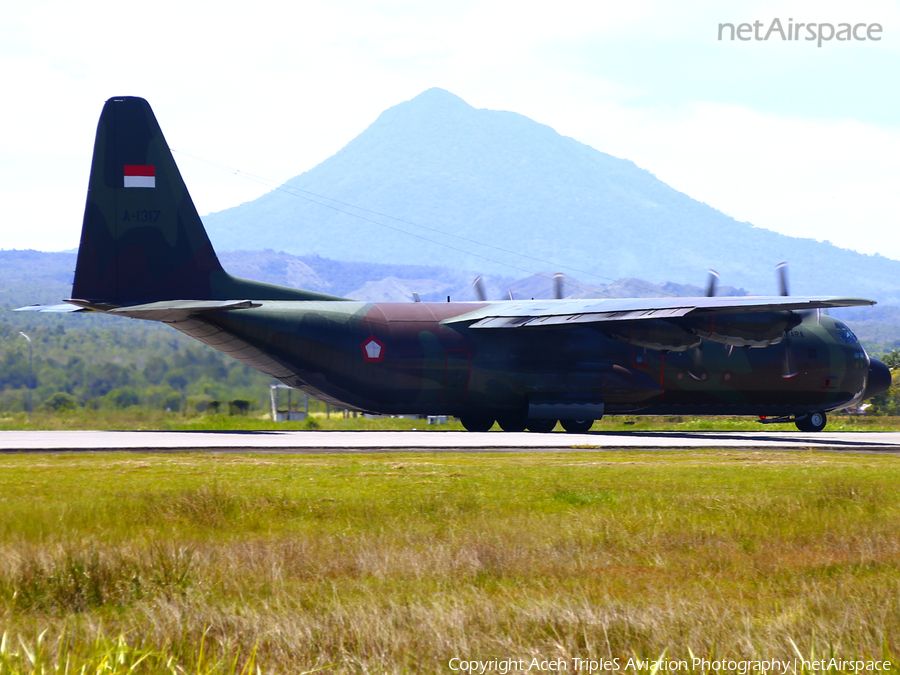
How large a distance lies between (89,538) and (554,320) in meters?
22.7

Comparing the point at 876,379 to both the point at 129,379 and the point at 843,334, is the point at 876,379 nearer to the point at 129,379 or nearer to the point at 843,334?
the point at 843,334

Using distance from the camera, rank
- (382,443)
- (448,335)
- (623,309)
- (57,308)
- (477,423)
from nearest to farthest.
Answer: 1. (382,443)
2. (623,309)
3. (57,308)
4. (448,335)
5. (477,423)

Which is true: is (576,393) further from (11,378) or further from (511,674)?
(511,674)

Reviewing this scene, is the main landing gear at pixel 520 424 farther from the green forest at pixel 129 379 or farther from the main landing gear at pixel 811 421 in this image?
the main landing gear at pixel 811 421

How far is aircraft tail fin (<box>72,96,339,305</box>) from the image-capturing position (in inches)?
1158

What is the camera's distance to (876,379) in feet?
127

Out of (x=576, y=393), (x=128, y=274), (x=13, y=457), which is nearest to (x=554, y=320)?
(x=576, y=393)

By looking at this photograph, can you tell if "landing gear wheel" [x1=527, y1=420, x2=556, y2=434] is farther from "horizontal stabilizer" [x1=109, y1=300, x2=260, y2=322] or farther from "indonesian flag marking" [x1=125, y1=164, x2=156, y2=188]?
"indonesian flag marking" [x1=125, y1=164, x2=156, y2=188]

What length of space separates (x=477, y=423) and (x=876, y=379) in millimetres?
17337

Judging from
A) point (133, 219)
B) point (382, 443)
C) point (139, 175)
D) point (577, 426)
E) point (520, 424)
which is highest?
point (139, 175)

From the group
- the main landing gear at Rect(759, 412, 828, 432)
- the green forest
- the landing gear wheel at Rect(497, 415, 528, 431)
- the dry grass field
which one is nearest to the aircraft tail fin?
the green forest

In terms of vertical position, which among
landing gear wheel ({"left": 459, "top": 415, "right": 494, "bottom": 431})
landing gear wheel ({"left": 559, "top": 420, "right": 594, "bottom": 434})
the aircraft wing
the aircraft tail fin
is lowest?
landing gear wheel ({"left": 559, "top": 420, "right": 594, "bottom": 434})

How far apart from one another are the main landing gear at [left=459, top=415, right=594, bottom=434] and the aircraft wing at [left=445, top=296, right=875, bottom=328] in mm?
4103

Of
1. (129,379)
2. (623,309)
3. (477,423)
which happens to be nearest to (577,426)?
(477,423)
